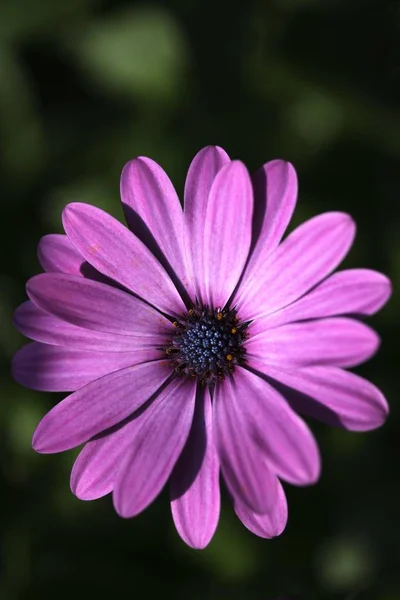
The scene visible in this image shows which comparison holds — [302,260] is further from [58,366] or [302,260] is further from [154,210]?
[58,366]

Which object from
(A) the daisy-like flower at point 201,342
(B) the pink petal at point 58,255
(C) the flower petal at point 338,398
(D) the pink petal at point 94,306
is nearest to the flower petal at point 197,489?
(A) the daisy-like flower at point 201,342

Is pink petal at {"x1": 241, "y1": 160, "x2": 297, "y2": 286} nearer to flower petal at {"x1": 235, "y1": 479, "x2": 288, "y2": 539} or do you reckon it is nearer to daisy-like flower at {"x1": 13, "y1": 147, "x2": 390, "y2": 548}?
daisy-like flower at {"x1": 13, "y1": 147, "x2": 390, "y2": 548}

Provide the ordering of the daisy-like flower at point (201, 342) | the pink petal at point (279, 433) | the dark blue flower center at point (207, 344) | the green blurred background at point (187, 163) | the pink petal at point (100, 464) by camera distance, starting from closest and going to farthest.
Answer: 1. the pink petal at point (279, 433)
2. the daisy-like flower at point (201, 342)
3. the pink petal at point (100, 464)
4. the dark blue flower center at point (207, 344)
5. the green blurred background at point (187, 163)

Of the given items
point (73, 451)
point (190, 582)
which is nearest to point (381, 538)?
point (190, 582)

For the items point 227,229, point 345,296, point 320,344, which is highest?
point 227,229

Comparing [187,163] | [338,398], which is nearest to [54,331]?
[338,398]

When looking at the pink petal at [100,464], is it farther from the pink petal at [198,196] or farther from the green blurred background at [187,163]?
the green blurred background at [187,163]

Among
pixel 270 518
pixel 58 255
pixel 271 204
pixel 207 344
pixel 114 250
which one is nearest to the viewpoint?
pixel 270 518
